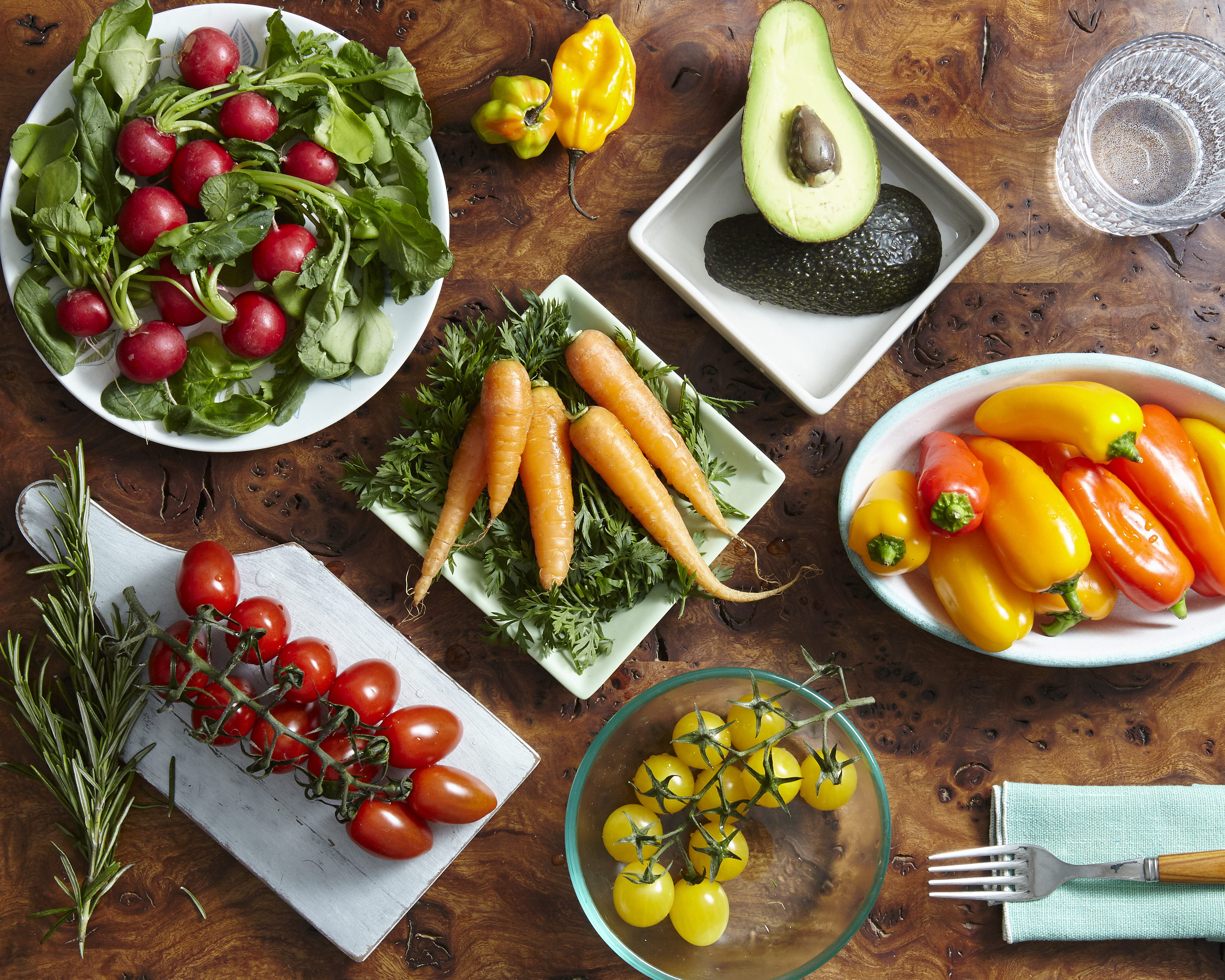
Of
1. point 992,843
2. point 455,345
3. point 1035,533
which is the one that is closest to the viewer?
point 1035,533

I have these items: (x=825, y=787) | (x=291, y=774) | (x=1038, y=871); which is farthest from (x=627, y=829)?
(x=1038, y=871)

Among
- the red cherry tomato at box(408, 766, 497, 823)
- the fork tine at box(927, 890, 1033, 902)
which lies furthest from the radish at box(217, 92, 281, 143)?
the fork tine at box(927, 890, 1033, 902)

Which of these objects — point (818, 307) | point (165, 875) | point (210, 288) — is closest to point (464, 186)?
point (210, 288)

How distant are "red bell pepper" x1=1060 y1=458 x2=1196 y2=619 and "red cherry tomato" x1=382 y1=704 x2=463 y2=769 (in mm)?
1056

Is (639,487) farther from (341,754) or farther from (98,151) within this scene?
(98,151)

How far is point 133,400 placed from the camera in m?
1.30

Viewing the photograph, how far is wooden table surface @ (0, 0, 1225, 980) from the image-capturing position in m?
1.43

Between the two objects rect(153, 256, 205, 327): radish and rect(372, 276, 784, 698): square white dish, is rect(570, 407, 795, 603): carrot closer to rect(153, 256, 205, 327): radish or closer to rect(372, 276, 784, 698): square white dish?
rect(372, 276, 784, 698): square white dish

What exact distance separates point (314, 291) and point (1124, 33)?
148 centimetres

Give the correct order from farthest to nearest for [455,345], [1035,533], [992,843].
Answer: [992,843] < [455,345] < [1035,533]

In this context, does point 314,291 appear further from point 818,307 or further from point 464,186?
point 818,307

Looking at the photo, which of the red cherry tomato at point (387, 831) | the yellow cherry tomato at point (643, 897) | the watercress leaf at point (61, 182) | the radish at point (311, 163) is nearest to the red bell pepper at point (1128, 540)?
the yellow cherry tomato at point (643, 897)

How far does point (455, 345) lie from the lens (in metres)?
1.33

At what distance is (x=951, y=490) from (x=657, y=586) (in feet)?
1.58
